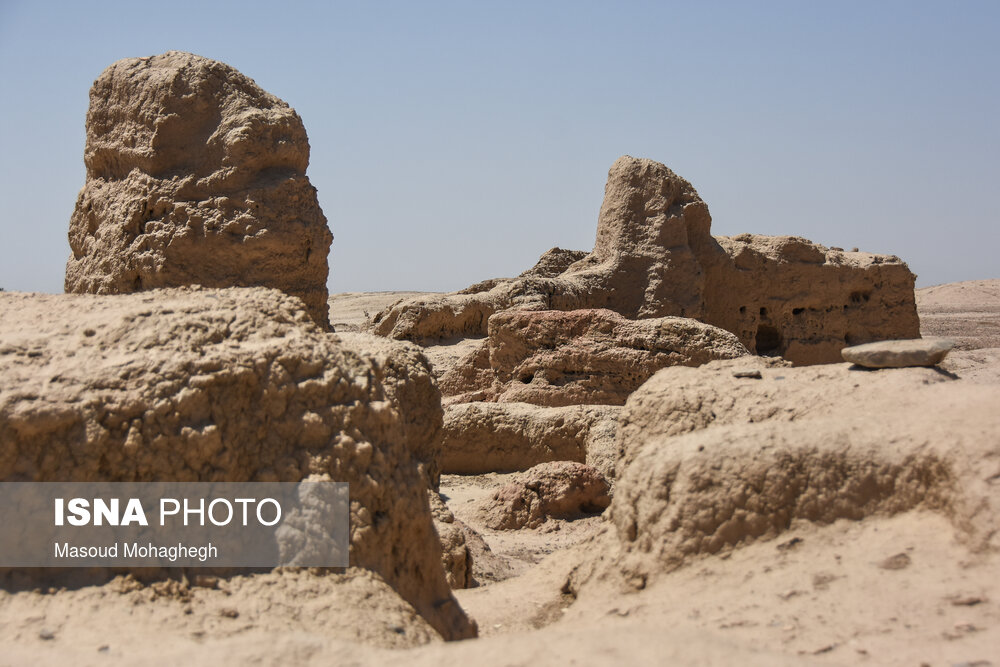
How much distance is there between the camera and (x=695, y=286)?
14.0 m

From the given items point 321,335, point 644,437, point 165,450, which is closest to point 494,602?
point 644,437

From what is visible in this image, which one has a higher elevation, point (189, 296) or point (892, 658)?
point (189, 296)

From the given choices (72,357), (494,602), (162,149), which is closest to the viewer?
(72,357)

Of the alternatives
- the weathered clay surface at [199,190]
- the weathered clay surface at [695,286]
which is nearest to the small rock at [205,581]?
the weathered clay surface at [199,190]

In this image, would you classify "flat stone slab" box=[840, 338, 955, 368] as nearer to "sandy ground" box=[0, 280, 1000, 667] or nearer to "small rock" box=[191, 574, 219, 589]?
"sandy ground" box=[0, 280, 1000, 667]

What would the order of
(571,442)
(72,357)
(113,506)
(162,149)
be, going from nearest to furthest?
(113,506) < (72,357) < (162,149) < (571,442)

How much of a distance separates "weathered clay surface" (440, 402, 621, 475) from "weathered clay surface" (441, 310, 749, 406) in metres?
0.41

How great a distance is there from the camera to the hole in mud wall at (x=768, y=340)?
14.8 meters

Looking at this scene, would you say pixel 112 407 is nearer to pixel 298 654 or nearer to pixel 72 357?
pixel 72 357

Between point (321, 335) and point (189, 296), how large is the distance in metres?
0.65

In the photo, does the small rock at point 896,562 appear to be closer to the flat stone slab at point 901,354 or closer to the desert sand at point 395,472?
the desert sand at point 395,472

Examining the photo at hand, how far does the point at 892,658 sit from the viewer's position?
2850 millimetres

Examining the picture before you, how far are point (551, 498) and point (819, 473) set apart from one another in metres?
3.86

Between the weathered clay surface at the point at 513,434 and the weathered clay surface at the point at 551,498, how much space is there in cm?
107
